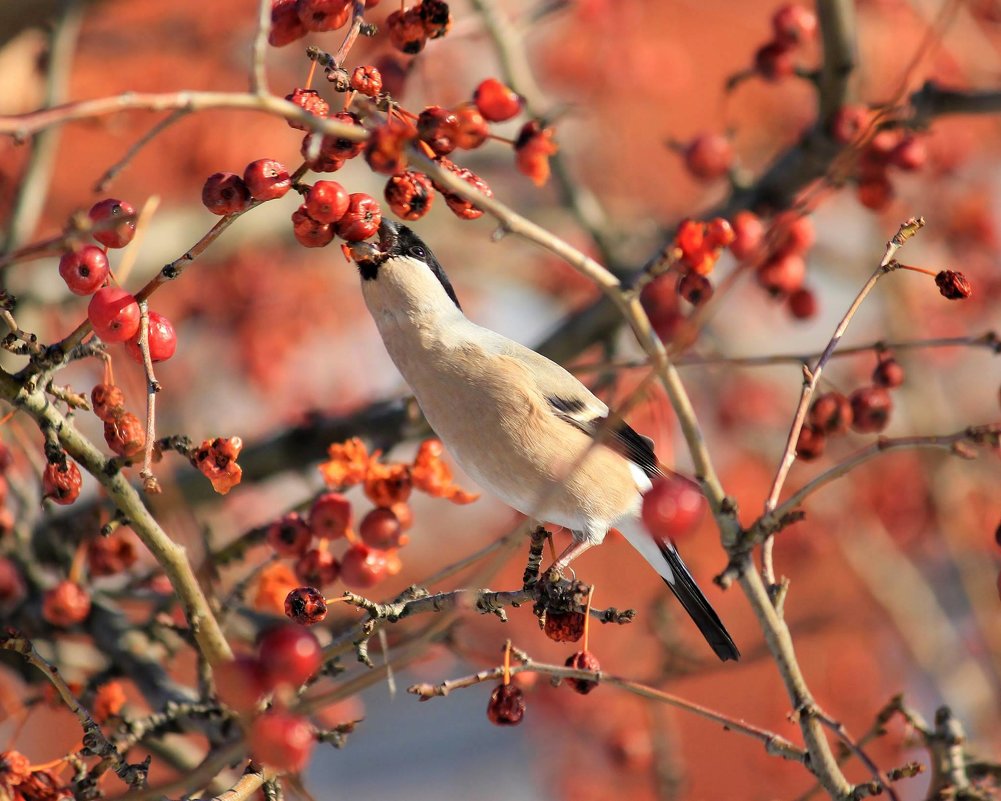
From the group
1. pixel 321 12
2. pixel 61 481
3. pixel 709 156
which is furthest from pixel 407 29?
pixel 709 156

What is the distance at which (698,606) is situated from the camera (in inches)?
80.0

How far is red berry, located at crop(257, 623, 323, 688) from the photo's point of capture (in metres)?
1.00

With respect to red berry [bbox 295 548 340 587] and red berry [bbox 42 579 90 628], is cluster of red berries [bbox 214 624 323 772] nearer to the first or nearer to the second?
red berry [bbox 295 548 340 587]

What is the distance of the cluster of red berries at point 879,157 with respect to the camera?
2.07m

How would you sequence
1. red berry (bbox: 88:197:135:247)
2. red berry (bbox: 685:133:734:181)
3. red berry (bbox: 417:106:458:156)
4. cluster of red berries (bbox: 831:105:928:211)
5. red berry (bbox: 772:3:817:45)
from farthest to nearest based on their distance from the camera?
red berry (bbox: 685:133:734:181), red berry (bbox: 772:3:817:45), cluster of red berries (bbox: 831:105:928:211), red berry (bbox: 417:106:458:156), red berry (bbox: 88:197:135:247)

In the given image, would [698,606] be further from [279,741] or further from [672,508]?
[279,741]

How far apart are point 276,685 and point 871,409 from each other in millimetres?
1153

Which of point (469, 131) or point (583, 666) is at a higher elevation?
point (469, 131)

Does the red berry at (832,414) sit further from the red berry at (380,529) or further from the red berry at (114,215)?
the red berry at (114,215)

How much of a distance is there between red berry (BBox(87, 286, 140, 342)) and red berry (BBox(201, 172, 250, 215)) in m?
0.14

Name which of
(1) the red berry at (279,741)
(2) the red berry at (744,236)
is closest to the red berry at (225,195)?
(1) the red berry at (279,741)

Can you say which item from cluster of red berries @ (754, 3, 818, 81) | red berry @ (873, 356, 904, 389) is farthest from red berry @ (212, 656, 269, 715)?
cluster of red berries @ (754, 3, 818, 81)

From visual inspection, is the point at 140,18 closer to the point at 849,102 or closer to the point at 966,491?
the point at 849,102

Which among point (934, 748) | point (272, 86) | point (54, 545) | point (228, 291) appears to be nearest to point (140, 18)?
point (272, 86)
